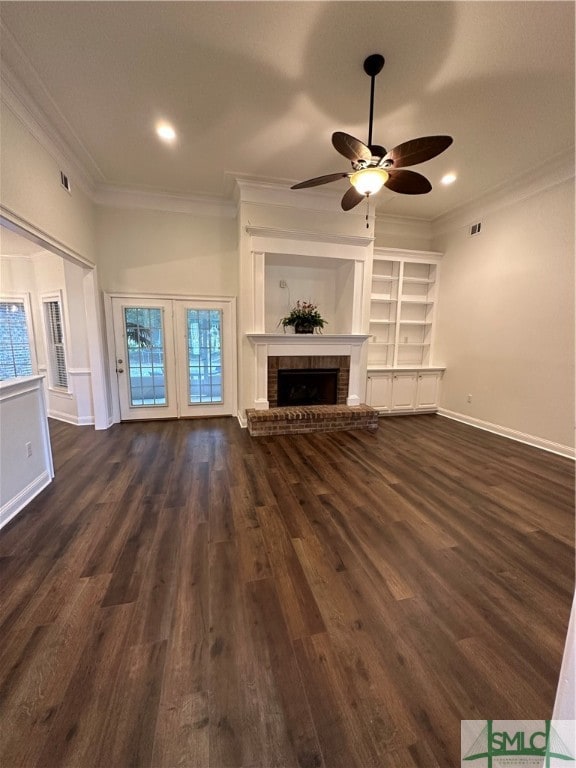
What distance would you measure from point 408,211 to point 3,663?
6554 millimetres

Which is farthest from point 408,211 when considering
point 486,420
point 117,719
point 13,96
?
point 117,719

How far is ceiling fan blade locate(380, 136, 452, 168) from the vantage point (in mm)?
2051

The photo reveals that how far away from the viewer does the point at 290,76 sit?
2428 millimetres

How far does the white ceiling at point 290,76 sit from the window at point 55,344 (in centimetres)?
234

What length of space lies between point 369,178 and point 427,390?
4.06 m

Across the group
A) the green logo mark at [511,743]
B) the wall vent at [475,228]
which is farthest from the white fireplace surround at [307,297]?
the green logo mark at [511,743]

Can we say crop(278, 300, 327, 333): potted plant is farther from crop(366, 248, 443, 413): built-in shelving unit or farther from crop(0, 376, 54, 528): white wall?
crop(0, 376, 54, 528): white wall

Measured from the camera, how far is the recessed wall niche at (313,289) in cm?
486

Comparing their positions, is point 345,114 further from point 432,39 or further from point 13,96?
point 13,96

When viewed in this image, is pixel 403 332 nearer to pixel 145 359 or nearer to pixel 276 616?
pixel 145 359

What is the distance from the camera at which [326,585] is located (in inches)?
68.9

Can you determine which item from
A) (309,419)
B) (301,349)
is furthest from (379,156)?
(309,419)

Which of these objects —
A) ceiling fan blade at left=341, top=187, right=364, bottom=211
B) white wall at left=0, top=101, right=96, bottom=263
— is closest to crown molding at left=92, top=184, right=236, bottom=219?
white wall at left=0, top=101, right=96, bottom=263

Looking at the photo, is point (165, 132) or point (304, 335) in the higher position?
point (165, 132)
